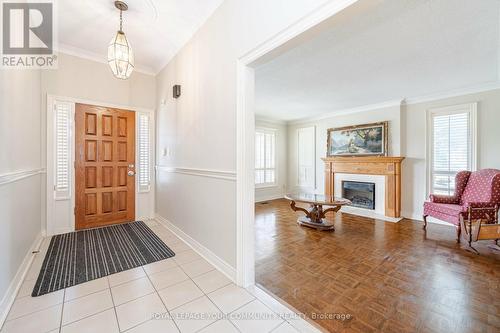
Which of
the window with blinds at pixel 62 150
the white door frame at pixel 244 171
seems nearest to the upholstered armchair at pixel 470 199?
the white door frame at pixel 244 171

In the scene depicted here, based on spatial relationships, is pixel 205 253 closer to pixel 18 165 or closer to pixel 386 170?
pixel 18 165

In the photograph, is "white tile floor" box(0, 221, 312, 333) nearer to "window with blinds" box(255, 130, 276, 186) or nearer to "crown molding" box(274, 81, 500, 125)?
"window with blinds" box(255, 130, 276, 186)

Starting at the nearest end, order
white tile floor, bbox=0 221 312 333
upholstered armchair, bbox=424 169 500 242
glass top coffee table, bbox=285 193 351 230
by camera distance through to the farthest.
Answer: white tile floor, bbox=0 221 312 333
upholstered armchair, bbox=424 169 500 242
glass top coffee table, bbox=285 193 351 230

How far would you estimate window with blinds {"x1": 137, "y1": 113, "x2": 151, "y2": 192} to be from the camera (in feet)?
12.8

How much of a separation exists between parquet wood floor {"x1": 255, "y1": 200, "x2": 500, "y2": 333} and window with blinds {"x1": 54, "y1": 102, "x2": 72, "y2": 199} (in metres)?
3.11

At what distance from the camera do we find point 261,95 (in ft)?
14.5

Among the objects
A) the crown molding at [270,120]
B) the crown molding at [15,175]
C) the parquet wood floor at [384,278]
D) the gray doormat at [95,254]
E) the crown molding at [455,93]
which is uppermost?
the crown molding at [270,120]

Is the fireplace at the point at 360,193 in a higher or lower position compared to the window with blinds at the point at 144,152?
lower

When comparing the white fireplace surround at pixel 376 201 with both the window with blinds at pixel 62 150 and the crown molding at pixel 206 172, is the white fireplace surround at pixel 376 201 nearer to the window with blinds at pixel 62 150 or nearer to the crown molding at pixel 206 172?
the crown molding at pixel 206 172

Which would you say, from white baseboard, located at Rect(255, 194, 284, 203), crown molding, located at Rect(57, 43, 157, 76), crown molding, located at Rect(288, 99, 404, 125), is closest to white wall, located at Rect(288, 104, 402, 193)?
crown molding, located at Rect(288, 99, 404, 125)

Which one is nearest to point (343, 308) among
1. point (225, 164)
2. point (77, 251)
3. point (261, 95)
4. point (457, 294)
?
point (457, 294)

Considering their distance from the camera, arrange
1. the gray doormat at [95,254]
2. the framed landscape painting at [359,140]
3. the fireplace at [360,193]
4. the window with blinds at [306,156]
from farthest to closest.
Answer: the window with blinds at [306,156], the fireplace at [360,193], the framed landscape painting at [359,140], the gray doormat at [95,254]

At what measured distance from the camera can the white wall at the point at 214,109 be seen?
1.77 meters

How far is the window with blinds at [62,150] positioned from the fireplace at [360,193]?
580 cm
